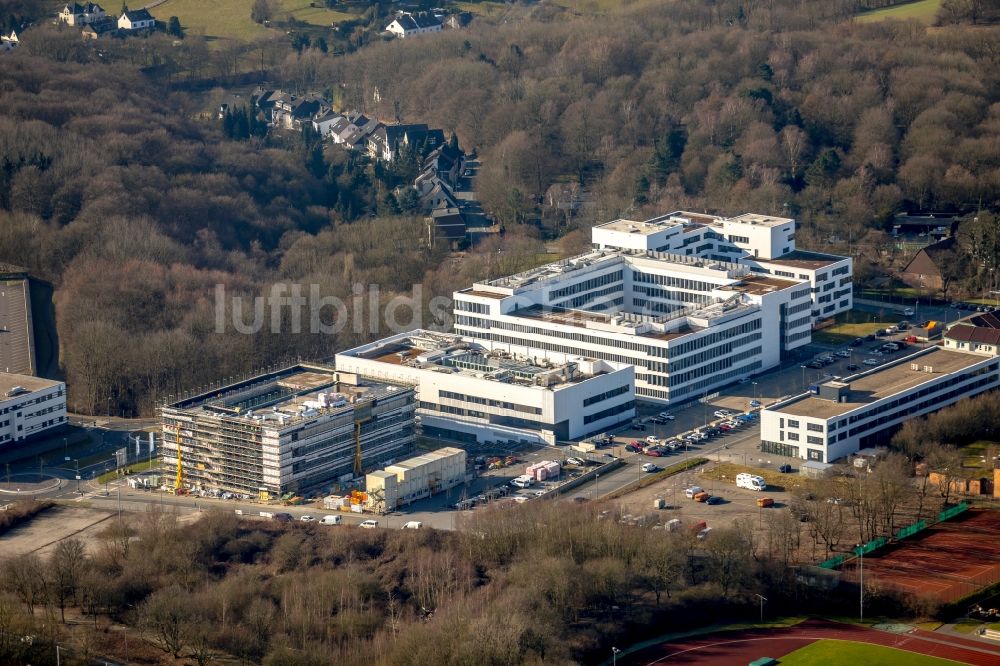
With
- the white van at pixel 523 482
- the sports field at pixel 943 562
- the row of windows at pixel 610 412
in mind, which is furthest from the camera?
the row of windows at pixel 610 412

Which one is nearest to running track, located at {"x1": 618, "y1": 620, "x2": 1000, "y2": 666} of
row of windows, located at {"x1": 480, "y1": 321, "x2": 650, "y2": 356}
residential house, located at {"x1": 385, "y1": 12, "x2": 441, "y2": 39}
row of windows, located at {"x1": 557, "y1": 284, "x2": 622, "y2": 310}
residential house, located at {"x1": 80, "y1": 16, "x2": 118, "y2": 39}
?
row of windows, located at {"x1": 480, "y1": 321, "x2": 650, "y2": 356}

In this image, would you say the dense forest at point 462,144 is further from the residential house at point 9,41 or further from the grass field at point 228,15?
the grass field at point 228,15

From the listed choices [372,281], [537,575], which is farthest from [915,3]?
[537,575]

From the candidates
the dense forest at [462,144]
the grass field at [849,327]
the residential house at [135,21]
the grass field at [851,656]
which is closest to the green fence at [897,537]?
the grass field at [851,656]

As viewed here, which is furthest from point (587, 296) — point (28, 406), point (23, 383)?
point (28, 406)

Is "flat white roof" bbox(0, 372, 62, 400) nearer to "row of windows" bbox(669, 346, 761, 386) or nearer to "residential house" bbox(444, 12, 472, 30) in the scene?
"row of windows" bbox(669, 346, 761, 386)

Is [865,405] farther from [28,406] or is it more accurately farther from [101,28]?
[101,28]
